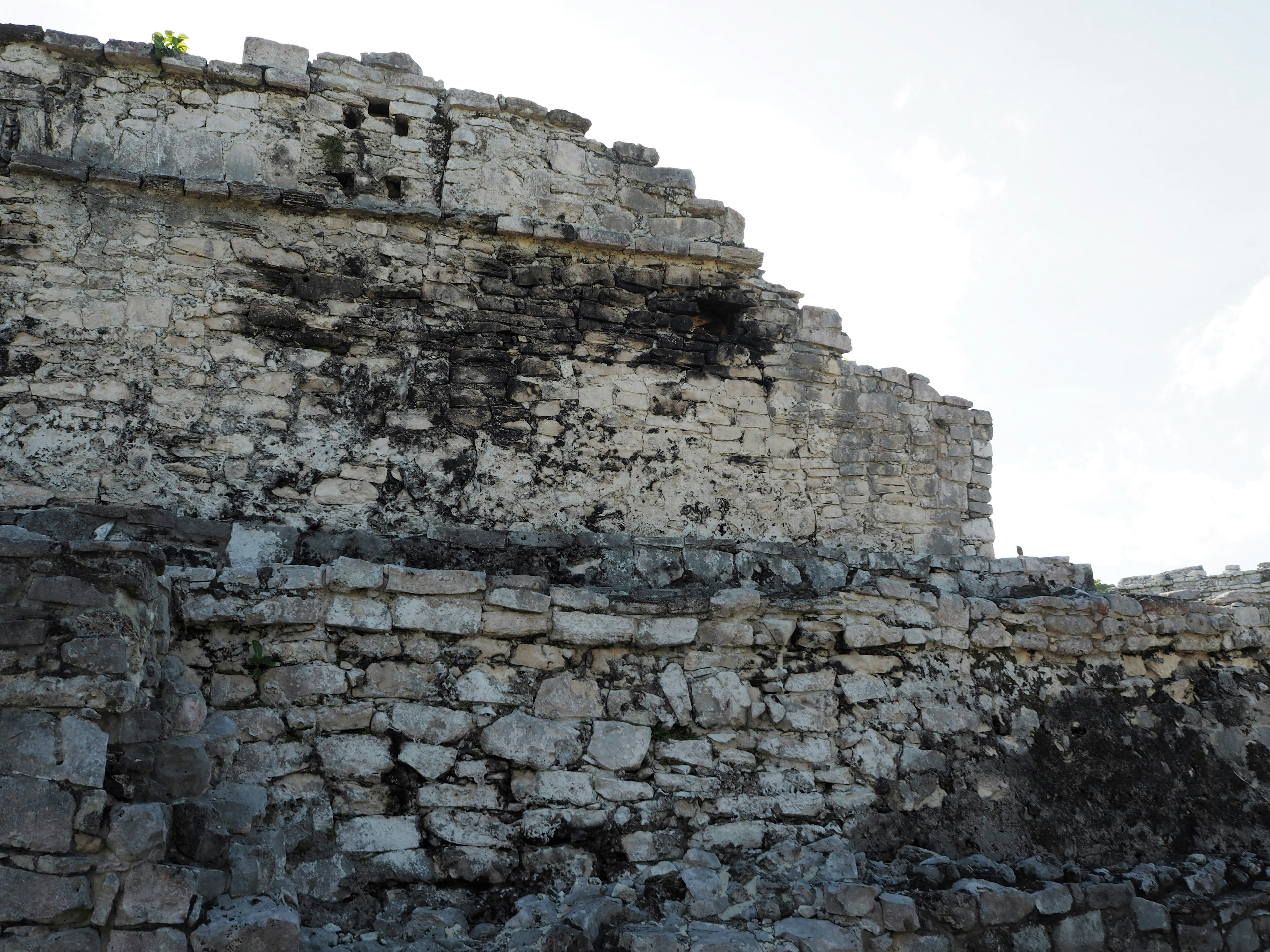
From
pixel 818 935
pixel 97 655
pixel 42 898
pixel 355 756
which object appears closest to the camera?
pixel 42 898

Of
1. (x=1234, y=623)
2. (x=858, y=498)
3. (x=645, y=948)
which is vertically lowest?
(x=645, y=948)

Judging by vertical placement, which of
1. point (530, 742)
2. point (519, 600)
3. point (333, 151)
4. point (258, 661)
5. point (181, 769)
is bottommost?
point (181, 769)

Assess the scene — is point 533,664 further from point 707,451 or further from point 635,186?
point 635,186

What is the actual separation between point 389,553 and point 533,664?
1117 millimetres

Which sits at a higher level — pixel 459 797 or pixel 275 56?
pixel 275 56

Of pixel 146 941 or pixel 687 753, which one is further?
pixel 687 753

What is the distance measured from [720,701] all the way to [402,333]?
2.91 metres

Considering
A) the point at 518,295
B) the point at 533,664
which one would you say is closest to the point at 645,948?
the point at 533,664

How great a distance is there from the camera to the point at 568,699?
4477mm

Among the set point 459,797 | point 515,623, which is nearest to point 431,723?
point 459,797

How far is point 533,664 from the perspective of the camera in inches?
178

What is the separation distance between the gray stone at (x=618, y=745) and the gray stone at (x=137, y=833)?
184 cm

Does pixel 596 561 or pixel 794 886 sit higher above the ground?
pixel 596 561

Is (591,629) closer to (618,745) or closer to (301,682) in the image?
(618,745)
